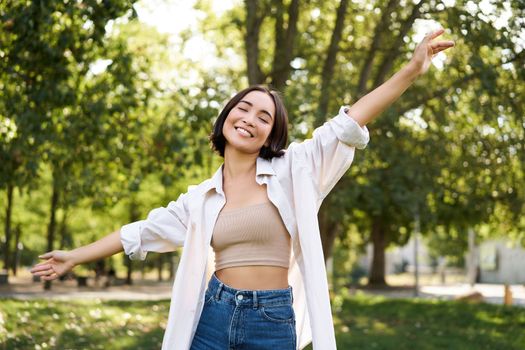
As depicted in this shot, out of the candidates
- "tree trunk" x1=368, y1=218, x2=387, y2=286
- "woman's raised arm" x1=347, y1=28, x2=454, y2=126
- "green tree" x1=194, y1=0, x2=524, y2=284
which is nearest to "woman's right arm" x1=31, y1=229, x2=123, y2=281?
"woman's raised arm" x1=347, y1=28, x2=454, y2=126

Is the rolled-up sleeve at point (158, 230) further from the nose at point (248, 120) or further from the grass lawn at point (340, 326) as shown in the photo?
the grass lawn at point (340, 326)

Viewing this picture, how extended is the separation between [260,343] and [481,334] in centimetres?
946

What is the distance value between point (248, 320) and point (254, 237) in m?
0.35

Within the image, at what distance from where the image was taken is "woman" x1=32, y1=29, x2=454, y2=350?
315cm

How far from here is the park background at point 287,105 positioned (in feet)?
27.8

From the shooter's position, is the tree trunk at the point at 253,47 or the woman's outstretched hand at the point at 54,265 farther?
the tree trunk at the point at 253,47

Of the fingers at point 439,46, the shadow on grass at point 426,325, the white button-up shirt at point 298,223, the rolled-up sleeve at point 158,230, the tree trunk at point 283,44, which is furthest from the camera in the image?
the tree trunk at point 283,44

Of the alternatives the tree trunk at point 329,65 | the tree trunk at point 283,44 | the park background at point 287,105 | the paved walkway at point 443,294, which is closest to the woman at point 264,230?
the park background at point 287,105

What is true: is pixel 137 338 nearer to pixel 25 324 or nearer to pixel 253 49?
pixel 25 324

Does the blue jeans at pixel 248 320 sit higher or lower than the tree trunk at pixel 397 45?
lower

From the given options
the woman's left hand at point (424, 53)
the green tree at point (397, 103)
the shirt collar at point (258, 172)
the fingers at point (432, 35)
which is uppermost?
the green tree at point (397, 103)

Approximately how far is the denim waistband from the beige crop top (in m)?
0.10

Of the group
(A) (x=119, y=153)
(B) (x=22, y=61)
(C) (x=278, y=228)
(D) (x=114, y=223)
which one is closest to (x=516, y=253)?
(D) (x=114, y=223)

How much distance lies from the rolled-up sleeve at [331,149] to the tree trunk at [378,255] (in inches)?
1211
